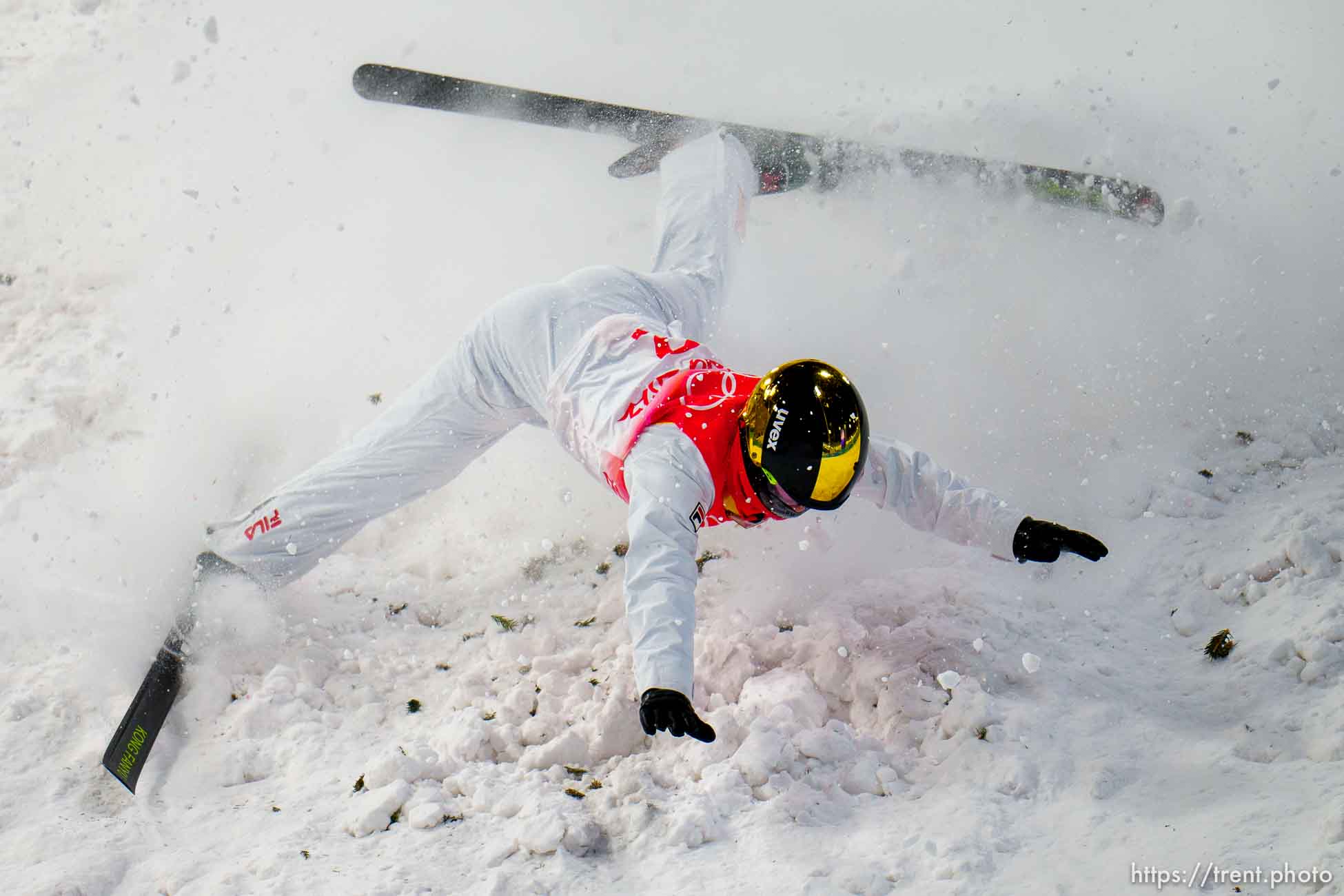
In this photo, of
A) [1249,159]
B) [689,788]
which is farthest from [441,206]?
[1249,159]

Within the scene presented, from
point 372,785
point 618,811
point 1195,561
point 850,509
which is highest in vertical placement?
point 1195,561

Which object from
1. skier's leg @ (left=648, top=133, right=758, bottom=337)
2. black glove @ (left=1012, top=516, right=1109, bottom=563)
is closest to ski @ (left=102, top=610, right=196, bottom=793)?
skier's leg @ (left=648, top=133, right=758, bottom=337)

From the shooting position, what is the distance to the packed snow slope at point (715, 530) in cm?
255

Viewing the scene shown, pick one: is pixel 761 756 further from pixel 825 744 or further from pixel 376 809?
pixel 376 809

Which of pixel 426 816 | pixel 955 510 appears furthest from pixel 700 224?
pixel 426 816

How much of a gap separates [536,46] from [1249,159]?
159 inches

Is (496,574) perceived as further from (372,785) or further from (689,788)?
(689,788)

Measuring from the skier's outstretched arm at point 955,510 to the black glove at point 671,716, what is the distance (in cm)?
106

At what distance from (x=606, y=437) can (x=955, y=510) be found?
1.15 m

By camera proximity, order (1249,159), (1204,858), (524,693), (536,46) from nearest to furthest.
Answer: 1. (1204,858)
2. (524,693)
3. (1249,159)
4. (536,46)

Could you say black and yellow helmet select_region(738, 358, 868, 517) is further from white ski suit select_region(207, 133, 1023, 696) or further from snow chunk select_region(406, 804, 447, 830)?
snow chunk select_region(406, 804, 447, 830)

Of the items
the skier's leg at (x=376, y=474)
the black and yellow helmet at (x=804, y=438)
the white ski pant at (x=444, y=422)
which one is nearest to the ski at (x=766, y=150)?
the white ski pant at (x=444, y=422)

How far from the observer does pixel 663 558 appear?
267cm

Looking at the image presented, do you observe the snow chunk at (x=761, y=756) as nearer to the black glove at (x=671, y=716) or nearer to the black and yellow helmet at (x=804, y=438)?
the black glove at (x=671, y=716)
